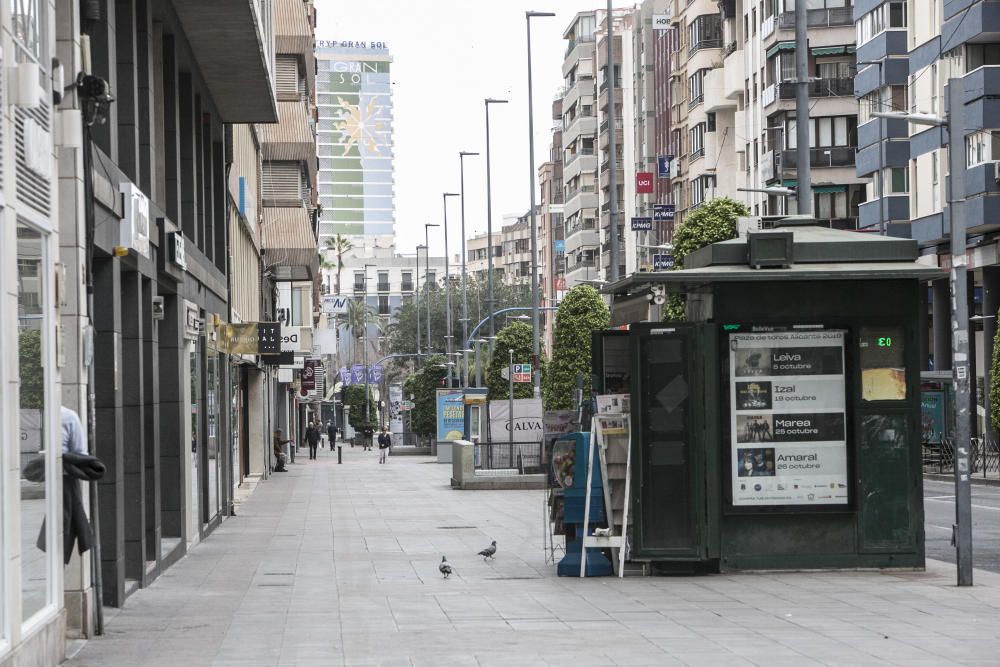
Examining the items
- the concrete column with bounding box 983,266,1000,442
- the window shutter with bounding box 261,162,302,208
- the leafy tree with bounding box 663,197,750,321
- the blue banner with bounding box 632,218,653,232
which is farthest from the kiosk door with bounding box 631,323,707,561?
the window shutter with bounding box 261,162,302,208

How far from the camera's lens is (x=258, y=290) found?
45.9m

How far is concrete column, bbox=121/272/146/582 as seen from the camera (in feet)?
53.0

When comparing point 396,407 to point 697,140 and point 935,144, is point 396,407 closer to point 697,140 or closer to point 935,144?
point 697,140

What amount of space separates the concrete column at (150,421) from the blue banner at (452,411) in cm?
3988

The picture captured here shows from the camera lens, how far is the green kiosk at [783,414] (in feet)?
54.7

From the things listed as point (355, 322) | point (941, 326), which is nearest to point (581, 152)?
point (355, 322)

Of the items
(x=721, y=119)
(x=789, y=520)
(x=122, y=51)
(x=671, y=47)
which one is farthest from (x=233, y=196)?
(x=671, y=47)

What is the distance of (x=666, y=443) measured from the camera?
54.9 ft

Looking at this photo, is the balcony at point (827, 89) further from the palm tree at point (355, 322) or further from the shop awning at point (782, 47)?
the palm tree at point (355, 322)

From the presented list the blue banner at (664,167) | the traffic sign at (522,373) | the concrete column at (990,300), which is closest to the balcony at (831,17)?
the blue banner at (664,167)

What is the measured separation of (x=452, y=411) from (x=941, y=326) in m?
16.7

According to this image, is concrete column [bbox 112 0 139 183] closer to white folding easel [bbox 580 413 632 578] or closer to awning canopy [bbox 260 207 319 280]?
white folding easel [bbox 580 413 632 578]

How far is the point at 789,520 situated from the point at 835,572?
0.67 m

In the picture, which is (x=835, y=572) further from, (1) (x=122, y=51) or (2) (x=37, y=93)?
(2) (x=37, y=93)
